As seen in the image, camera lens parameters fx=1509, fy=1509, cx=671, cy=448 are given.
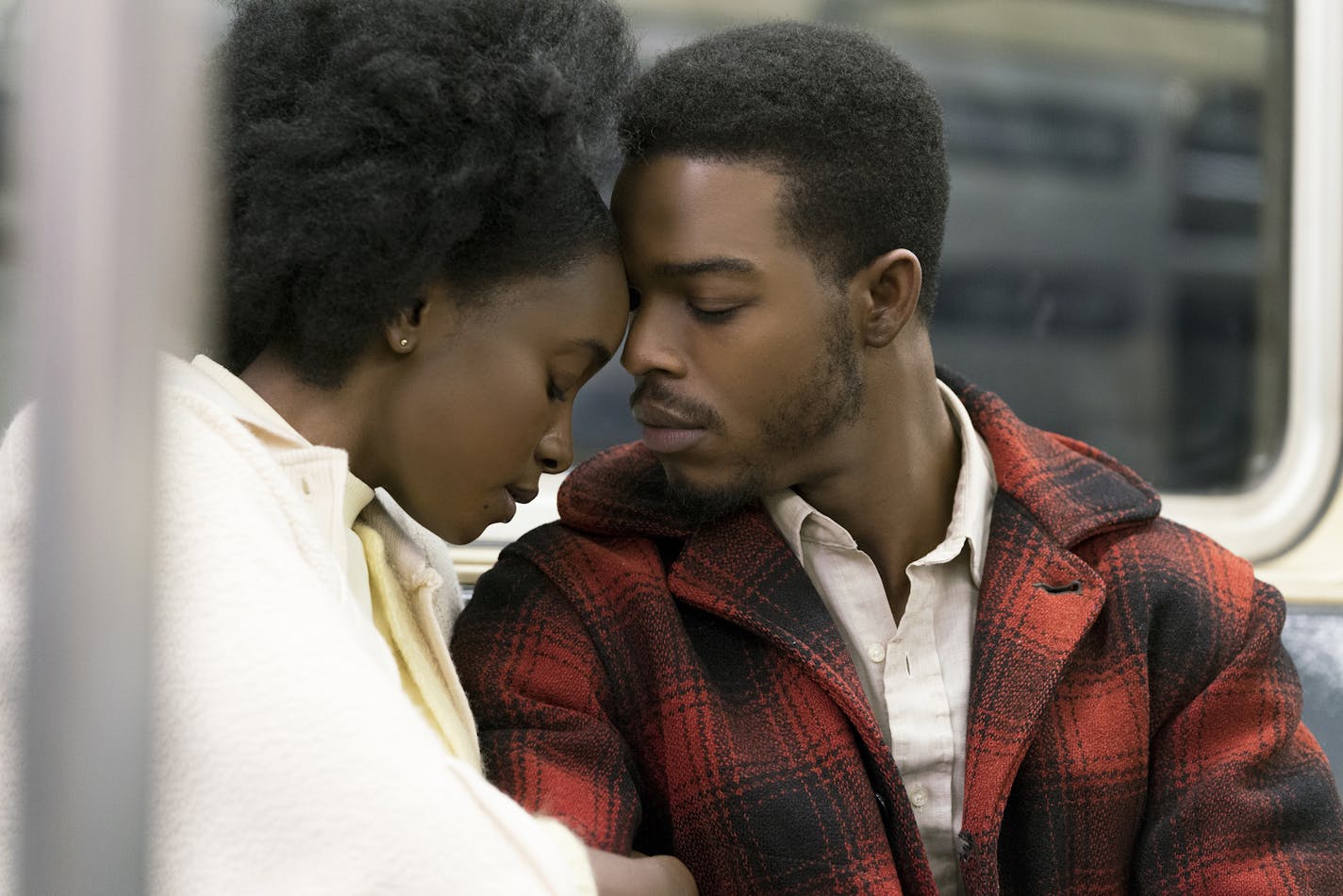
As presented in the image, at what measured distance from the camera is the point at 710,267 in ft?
4.90

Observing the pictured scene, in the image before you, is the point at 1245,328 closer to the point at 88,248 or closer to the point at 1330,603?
the point at 1330,603

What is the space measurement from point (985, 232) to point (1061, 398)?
0.31 m

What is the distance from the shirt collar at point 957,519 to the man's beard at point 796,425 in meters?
0.05

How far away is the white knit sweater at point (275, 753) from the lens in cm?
99

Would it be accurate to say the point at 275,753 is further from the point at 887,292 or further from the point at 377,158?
the point at 887,292

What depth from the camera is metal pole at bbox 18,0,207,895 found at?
575 mm

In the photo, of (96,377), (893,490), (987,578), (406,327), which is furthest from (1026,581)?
(96,377)

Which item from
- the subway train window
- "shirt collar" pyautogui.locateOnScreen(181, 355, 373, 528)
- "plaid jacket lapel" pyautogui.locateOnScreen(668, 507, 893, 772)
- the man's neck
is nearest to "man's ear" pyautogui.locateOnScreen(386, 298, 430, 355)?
"shirt collar" pyautogui.locateOnScreen(181, 355, 373, 528)

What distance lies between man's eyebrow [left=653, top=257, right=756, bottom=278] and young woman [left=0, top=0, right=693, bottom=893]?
75 mm

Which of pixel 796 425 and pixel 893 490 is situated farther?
pixel 893 490

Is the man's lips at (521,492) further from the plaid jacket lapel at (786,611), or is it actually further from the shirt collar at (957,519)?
the shirt collar at (957,519)

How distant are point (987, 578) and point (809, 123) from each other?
51cm

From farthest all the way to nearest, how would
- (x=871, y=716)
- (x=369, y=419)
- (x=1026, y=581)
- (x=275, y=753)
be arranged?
(x=1026, y=581)
(x=871, y=716)
(x=369, y=419)
(x=275, y=753)

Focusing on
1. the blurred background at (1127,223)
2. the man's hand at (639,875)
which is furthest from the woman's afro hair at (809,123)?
the blurred background at (1127,223)
